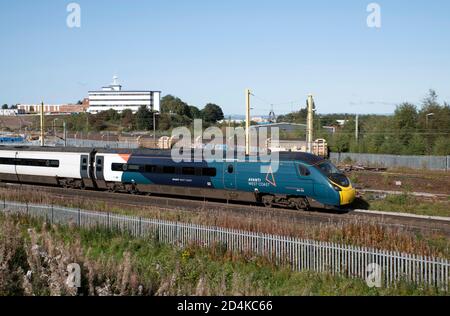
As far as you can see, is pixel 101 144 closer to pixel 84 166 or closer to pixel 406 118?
pixel 84 166

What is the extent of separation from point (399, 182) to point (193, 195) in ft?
60.6

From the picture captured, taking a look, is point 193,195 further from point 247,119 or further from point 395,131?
point 395,131

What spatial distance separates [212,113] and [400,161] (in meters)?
84.5

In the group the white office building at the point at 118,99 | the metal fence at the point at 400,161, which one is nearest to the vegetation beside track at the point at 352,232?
the metal fence at the point at 400,161

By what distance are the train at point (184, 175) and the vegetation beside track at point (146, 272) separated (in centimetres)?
920

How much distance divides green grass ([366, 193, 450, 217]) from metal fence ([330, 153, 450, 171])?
72.8 ft

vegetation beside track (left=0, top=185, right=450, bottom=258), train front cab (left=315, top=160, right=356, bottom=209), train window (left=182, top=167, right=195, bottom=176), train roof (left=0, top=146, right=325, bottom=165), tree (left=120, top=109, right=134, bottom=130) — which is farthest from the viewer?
tree (left=120, top=109, right=134, bottom=130)

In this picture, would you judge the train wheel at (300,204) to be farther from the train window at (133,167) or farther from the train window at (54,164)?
the train window at (54,164)

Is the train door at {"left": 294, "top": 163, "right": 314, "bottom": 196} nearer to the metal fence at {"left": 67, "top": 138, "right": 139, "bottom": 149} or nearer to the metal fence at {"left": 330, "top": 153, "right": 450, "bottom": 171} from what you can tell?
the metal fence at {"left": 330, "top": 153, "right": 450, "bottom": 171}

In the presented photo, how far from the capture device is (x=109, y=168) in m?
33.0

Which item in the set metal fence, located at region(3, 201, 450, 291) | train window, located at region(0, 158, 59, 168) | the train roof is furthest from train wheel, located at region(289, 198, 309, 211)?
train window, located at region(0, 158, 59, 168)

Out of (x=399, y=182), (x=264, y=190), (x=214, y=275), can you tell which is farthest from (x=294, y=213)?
(x=399, y=182)

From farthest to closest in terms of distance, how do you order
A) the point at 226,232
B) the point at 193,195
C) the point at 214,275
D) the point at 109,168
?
the point at 109,168 < the point at 193,195 < the point at 226,232 < the point at 214,275

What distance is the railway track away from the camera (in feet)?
70.4
